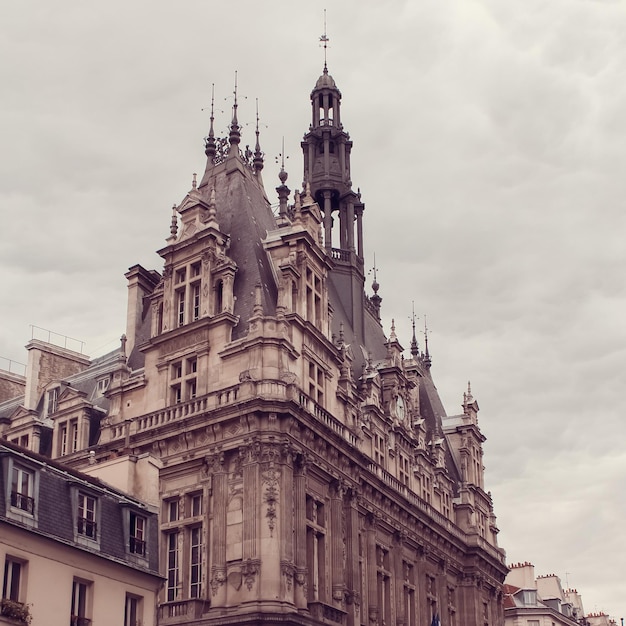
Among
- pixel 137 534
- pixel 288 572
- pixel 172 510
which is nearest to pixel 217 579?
pixel 288 572

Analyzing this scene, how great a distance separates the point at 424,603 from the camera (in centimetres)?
6775

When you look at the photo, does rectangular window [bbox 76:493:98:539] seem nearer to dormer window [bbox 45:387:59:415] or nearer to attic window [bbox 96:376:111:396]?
attic window [bbox 96:376:111:396]

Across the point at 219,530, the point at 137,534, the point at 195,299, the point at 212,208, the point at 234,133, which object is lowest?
the point at 137,534

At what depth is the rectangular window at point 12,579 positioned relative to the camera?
114 ft

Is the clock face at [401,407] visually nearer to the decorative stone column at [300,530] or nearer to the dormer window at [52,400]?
the decorative stone column at [300,530]

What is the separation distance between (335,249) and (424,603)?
25451 millimetres

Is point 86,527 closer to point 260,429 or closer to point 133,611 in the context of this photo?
point 133,611

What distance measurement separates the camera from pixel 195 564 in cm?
5244

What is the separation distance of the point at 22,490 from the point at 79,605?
4.49 metres

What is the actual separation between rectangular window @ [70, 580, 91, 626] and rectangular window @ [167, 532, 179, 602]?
1437 centimetres

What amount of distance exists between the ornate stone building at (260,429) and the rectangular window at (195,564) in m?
0.09

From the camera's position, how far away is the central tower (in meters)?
A: 77.4

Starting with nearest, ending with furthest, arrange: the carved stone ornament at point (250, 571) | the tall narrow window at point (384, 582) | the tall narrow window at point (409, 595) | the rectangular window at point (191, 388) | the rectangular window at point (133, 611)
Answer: the rectangular window at point (133, 611)
the carved stone ornament at point (250, 571)
the rectangular window at point (191, 388)
the tall narrow window at point (384, 582)
the tall narrow window at point (409, 595)

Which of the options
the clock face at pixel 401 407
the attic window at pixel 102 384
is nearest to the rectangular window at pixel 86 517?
the attic window at pixel 102 384
